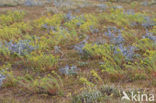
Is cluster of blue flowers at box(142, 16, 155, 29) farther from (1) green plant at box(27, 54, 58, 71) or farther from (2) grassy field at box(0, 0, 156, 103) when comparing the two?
(1) green plant at box(27, 54, 58, 71)

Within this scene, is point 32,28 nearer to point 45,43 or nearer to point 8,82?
point 45,43

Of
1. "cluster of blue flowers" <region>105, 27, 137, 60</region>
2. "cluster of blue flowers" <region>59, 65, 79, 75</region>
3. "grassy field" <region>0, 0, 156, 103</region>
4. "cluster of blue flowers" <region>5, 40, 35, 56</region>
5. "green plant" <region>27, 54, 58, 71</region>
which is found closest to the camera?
"grassy field" <region>0, 0, 156, 103</region>

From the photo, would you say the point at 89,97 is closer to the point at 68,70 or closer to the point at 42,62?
the point at 68,70

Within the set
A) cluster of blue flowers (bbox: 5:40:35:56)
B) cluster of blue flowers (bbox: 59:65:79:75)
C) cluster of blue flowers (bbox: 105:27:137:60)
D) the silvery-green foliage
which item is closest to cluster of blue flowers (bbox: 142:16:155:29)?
cluster of blue flowers (bbox: 105:27:137:60)

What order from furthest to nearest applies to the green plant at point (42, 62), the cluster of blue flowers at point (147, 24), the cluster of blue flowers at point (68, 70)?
the cluster of blue flowers at point (147, 24) < the green plant at point (42, 62) < the cluster of blue flowers at point (68, 70)

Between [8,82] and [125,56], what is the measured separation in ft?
9.80

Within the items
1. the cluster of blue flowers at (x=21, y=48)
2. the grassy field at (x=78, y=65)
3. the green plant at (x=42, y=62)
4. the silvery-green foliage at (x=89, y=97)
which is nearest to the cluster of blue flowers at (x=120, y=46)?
the grassy field at (x=78, y=65)

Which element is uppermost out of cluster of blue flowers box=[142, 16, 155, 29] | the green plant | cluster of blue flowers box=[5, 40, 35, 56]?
cluster of blue flowers box=[142, 16, 155, 29]

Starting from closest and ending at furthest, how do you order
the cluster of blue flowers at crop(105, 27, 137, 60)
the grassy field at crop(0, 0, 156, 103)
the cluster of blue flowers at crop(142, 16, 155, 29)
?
the grassy field at crop(0, 0, 156, 103) → the cluster of blue flowers at crop(105, 27, 137, 60) → the cluster of blue flowers at crop(142, 16, 155, 29)

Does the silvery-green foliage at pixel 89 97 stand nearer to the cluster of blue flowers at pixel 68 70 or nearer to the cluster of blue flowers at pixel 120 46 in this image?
the cluster of blue flowers at pixel 68 70

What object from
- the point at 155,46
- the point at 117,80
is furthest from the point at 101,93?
the point at 155,46

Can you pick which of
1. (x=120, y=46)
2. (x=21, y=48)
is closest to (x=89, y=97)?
(x=120, y=46)

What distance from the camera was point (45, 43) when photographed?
6.96 metres

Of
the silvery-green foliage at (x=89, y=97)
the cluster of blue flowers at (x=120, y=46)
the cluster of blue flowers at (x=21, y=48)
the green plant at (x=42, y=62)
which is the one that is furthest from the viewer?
the cluster of blue flowers at (x=21, y=48)
